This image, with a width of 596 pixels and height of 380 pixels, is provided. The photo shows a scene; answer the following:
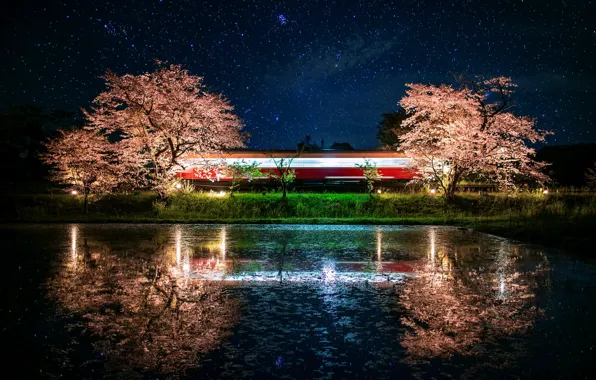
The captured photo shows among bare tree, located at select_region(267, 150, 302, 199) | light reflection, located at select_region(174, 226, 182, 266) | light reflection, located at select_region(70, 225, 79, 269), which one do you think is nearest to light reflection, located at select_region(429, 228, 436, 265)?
light reflection, located at select_region(174, 226, 182, 266)

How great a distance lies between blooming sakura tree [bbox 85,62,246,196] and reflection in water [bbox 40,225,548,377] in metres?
14.0

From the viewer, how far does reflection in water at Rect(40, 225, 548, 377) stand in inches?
201

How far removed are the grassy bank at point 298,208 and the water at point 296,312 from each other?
28.6 ft

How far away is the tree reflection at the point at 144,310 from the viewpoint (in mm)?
5133

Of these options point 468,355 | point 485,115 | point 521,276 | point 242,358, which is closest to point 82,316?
point 242,358

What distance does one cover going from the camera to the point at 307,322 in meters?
6.27

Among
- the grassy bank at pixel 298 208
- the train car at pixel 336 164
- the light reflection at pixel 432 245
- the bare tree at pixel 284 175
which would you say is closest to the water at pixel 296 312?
the light reflection at pixel 432 245

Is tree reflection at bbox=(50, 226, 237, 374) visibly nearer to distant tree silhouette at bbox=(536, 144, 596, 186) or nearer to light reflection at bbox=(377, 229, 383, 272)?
light reflection at bbox=(377, 229, 383, 272)

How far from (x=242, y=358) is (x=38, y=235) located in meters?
13.2

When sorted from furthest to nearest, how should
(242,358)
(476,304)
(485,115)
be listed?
(485,115), (476,304), (242,358)

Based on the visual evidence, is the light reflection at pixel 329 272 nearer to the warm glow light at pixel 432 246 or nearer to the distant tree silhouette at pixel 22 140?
the warm glow light at pixel 432 246

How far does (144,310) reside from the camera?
679 centimetres

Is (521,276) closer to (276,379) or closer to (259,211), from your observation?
(276,379)

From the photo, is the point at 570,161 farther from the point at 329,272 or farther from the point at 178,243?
the point at 329,272
